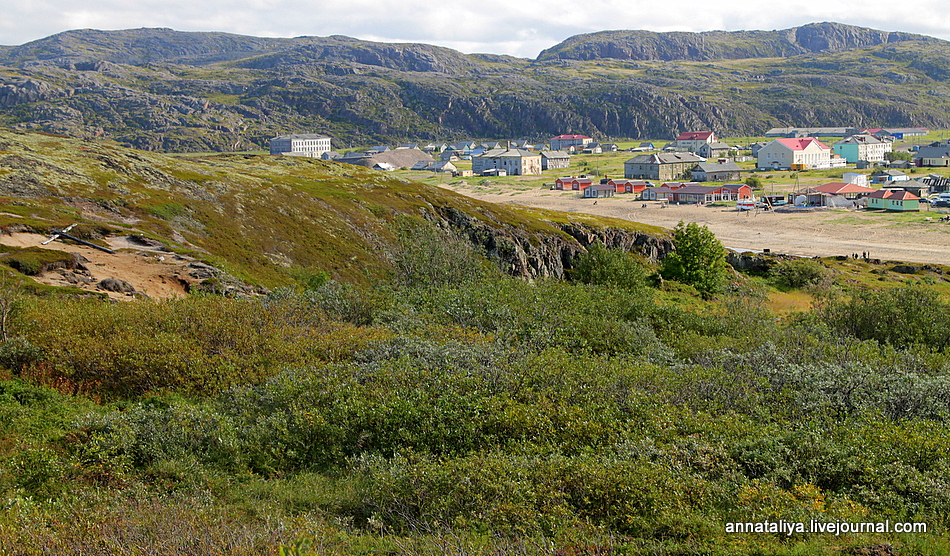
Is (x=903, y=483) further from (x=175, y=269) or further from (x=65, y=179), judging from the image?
(x=65, y=179)

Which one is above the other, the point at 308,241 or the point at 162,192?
→ the point at 162,192

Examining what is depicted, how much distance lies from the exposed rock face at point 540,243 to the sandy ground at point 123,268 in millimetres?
23790

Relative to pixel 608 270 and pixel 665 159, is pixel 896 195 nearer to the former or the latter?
pixel 665 159

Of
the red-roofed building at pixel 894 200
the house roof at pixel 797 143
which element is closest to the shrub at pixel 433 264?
the red-roofed building at pixel 894 200

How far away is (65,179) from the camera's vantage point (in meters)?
50.1

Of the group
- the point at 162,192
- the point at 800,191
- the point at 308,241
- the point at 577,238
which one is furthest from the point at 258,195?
the point at 800,191

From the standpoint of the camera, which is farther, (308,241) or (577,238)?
(577,238)

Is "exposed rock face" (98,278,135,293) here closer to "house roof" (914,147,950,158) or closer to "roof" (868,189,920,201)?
"roof" (868,189,920,201)

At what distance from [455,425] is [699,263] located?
49443 millimetres

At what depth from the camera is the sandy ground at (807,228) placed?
83.1 metres

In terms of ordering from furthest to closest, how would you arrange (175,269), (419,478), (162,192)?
(162,192)
(175,269)
(419,478)

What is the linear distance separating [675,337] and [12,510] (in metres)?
23.6

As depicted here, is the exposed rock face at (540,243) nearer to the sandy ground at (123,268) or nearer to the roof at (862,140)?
the sandy ground at (123,268)

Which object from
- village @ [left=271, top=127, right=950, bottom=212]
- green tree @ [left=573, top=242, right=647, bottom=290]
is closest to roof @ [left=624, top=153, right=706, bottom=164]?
village @ [left=271, top=127, right=950, bottom=212]
